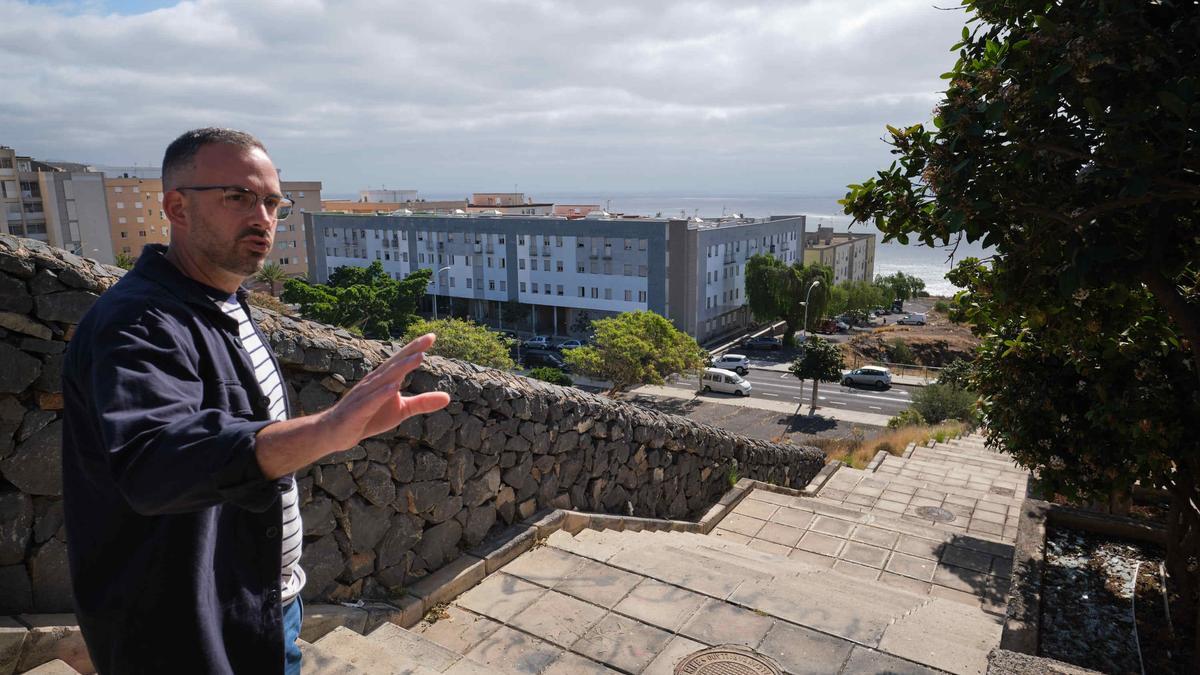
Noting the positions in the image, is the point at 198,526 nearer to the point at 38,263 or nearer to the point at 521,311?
the point at 38,263

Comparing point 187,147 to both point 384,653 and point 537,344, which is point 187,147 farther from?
point 537,344

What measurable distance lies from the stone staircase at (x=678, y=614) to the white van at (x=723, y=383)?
25.4m

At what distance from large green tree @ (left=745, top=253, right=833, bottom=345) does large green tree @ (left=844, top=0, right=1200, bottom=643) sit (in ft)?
123

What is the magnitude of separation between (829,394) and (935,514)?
24.3 meters

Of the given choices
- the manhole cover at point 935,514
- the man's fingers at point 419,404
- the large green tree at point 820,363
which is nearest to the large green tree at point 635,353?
the large green tree at point 820,363

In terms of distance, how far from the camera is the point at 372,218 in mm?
52875

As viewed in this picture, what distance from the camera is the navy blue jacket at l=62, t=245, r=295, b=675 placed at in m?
1.43

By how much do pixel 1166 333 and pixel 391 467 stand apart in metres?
5.63

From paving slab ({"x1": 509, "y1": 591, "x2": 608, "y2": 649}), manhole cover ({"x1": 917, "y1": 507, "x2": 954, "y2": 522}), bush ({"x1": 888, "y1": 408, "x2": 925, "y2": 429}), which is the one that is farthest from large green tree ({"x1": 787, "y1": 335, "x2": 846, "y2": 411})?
paving slab ({"x1": 509, "y1": 591, "x2": 608, "y2": 649})

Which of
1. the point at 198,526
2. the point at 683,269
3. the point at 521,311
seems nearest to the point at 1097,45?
the point at 198,526

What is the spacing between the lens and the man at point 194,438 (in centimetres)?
145

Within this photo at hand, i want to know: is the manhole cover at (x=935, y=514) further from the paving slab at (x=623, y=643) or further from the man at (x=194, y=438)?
the man at (x=194, y=438)

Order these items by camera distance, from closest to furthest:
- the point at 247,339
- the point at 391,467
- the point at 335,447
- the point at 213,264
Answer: the point at 335,447
the point at 213,264
the point at 247,339
the point at 391,467

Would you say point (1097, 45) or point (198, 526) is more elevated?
point (1097, 45)
